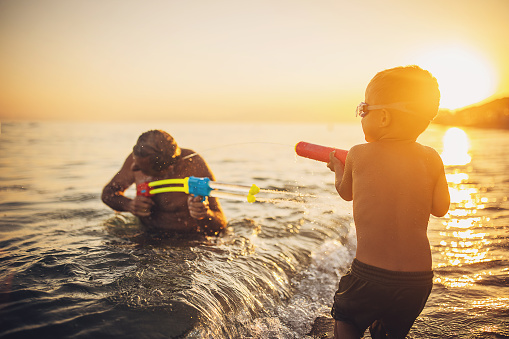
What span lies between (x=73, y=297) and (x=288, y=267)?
7.13ft

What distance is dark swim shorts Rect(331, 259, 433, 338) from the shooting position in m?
1.81

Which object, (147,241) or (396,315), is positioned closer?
(396,315)

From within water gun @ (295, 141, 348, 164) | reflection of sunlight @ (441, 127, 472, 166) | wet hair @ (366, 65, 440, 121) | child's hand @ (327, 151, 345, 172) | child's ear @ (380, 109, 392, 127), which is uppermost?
wet hair @ (366, 65, 440, 121)

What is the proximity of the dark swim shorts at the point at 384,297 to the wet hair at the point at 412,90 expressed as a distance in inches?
35.2

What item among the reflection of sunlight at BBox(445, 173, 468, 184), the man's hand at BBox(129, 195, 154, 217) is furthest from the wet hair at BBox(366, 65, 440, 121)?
the reflection of sunlight at BBox(445, 173, 468, 184)

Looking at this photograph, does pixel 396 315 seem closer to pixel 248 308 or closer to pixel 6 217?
pixel 248 308

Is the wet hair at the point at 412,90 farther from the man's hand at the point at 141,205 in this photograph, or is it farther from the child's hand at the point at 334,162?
the man's hand at the point at 141,205

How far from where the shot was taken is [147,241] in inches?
163

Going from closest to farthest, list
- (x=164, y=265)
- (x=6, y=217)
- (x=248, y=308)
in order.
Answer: (x=248, y=308)
(x=164, y=265)
(x=6, y=217)

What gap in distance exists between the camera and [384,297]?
184cm

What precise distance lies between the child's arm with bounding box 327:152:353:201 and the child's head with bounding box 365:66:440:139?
14.3 inches

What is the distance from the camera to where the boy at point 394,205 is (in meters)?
1.83

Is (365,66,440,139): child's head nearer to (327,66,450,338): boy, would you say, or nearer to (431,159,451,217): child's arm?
(327,66,450,338): boy

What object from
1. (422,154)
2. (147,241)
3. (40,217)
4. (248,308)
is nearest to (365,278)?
(422,154)
